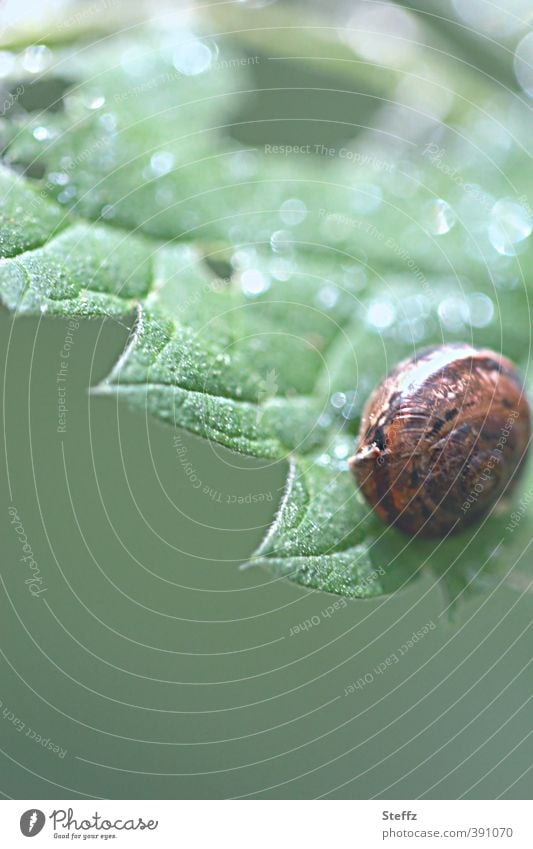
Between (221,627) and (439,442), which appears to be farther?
(221,627)

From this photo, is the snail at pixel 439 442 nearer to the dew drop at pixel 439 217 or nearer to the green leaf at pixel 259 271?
the green leaf at pixel 259 271

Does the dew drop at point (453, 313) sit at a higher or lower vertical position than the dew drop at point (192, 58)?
lower

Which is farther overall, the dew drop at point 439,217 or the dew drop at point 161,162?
the dew drop at point 439,217

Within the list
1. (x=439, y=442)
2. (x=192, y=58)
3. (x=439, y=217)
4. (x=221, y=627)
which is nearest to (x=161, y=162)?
(x=192, y=58)

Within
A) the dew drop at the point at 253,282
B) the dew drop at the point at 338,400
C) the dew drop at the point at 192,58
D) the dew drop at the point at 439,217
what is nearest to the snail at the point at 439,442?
the dew drop at the point at 338,400

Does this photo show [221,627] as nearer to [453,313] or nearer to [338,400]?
[338,400]

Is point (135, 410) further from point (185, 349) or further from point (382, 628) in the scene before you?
point (382, 628)

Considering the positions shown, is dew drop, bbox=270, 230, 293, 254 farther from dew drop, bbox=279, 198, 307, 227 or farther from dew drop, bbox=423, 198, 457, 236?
dew drop, bbox=423, 198, 457, 236
